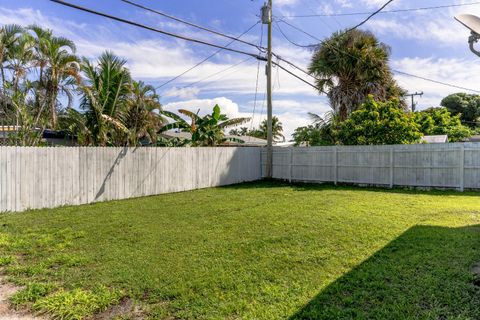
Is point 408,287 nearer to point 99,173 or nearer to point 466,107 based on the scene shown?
point 99,173

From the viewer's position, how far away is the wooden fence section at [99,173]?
7.73 metres

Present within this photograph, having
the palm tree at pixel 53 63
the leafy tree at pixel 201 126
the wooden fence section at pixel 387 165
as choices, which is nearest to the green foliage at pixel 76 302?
the palm tree at pixel 53 63

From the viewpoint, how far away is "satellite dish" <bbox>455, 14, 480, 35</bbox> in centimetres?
441

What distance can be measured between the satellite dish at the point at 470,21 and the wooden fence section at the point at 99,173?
8.84 meters

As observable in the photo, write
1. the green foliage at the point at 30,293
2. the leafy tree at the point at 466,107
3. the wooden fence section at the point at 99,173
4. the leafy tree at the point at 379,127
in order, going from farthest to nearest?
the leafy tree at the point at 466,107, the leafy tree at the point at 379,127, the wooden fence section at the point at 99,173, the green foliage at the point at 30,293

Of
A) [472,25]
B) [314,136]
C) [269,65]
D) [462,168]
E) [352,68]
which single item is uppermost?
[352,68]

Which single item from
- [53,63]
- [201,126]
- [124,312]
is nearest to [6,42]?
[53,63]

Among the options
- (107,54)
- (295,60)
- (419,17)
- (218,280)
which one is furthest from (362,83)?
(218,280)

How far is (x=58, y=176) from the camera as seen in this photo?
28.0 feet

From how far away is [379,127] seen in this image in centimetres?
1336

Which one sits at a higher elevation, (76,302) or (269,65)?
(269,65)

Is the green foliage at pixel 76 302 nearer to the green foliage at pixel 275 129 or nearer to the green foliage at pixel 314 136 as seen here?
the green foliage at pixel 314 136

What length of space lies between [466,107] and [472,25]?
36580 mm

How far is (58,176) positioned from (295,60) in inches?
453
